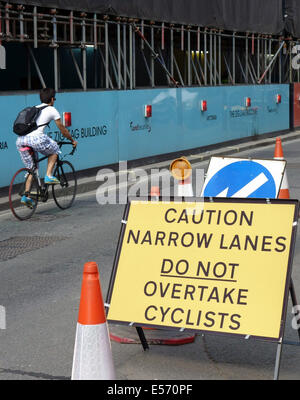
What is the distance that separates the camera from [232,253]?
18.3 ft

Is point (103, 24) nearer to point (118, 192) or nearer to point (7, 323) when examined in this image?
point (118, 192)

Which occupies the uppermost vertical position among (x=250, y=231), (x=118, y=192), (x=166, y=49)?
(x=166, y=49)

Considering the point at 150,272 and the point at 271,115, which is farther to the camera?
the point at 271,115

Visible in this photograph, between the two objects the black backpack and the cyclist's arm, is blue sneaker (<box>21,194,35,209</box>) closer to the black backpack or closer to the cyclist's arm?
the black backpack

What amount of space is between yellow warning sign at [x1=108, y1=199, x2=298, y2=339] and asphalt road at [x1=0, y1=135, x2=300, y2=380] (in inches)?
17.3

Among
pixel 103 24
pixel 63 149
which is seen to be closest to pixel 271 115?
pixel 103 24

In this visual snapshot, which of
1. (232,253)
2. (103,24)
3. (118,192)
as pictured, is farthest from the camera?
(103,24)

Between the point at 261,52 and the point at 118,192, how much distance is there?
44.3ft

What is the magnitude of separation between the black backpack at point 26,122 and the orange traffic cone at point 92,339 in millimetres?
7447

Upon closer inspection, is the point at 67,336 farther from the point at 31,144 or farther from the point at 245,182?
the point at 31,144

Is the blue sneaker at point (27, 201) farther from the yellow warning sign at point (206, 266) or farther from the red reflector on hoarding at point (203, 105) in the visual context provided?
the red reflector on hoarding at point (203, 105)

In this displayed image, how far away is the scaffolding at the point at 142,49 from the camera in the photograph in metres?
15.8
